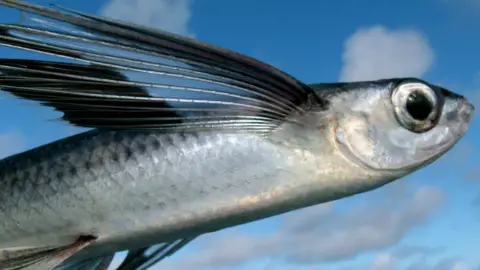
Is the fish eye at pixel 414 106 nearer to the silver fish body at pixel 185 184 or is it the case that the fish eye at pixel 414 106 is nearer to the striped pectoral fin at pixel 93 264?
the silver fish body at pixel 185 184

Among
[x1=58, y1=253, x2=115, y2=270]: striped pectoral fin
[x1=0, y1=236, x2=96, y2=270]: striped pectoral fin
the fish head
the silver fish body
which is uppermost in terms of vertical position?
the fish head

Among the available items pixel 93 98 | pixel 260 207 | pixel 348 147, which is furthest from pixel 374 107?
pixel 93 98

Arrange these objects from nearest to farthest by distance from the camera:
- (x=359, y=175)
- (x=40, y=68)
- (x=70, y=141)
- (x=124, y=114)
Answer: (x=40, y=68)
(x=124, y=114)
(x=359, y=175)
(x=70, y=141)

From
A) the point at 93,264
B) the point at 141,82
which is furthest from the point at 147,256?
the point at 141,82

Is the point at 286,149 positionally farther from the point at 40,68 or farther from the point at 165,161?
the point at 40,68

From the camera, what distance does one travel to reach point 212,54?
13.7ft

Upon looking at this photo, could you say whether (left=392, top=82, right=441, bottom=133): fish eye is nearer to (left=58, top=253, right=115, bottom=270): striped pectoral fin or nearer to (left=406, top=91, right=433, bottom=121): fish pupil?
(left=406, top=91, right=433, bottom=121): fish pupil

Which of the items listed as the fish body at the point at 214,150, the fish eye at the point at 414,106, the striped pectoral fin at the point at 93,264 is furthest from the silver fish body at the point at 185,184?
the striped pectoral fin at the point at 93,264

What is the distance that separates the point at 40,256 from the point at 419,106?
3.04m

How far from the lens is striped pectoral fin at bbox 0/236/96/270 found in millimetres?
5055

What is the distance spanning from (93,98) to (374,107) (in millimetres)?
1966

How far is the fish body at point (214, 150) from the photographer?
4.42 meters

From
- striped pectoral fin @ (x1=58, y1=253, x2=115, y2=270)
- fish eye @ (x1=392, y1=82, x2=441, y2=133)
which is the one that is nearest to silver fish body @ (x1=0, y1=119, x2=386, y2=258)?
fish eye @ (x1=392, y1=82, x2=441, y2=133)

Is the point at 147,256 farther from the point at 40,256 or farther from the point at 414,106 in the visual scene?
the point at 414,106
